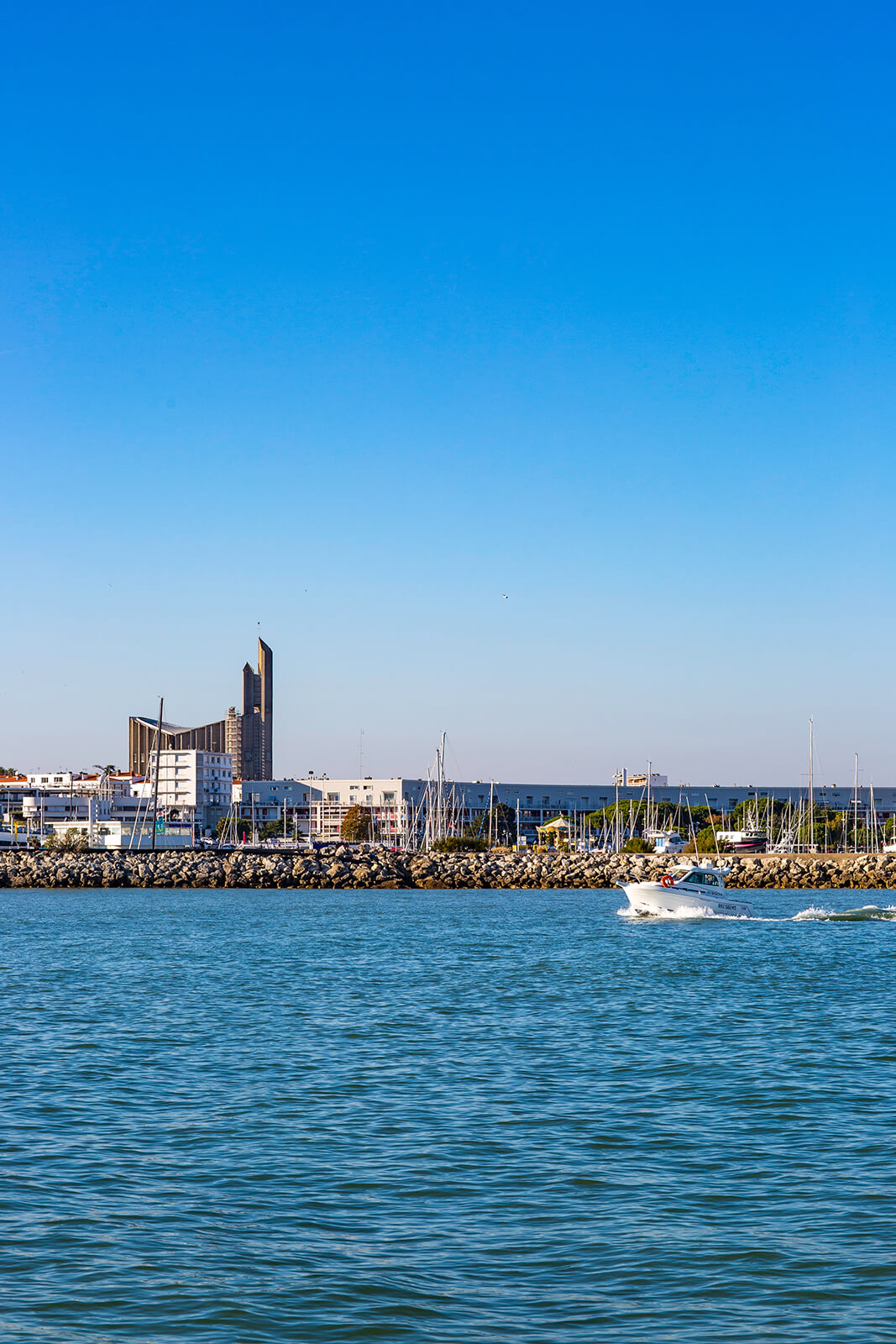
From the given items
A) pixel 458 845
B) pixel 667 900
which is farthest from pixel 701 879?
pixel 458 845

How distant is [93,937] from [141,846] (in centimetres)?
7563

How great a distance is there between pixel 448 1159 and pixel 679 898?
4412 centimetres

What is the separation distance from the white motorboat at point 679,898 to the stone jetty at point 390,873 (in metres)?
32.8

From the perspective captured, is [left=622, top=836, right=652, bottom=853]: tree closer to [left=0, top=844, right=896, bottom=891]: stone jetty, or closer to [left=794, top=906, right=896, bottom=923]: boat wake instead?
[left=0, top=844, right=896, bottom=891]: stone jetty

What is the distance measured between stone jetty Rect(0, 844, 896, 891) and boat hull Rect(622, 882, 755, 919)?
110 feet

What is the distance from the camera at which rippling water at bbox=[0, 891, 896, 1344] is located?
9938mm

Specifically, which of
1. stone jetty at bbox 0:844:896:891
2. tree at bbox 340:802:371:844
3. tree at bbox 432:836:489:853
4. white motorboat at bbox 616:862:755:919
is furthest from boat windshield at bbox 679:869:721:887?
tree at bbox 340:802:371:844

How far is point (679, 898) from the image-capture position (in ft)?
187

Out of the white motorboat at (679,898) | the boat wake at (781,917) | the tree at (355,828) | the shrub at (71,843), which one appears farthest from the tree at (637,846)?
the white motorboat at (679,898)

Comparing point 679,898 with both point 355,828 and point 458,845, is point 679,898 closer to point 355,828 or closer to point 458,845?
point 458,845

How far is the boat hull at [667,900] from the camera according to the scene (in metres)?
56.7

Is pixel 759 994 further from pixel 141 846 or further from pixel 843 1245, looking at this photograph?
pixel 141 846

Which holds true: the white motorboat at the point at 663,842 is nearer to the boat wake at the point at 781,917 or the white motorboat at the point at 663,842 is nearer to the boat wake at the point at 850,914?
the boat wake at the point at 850,914

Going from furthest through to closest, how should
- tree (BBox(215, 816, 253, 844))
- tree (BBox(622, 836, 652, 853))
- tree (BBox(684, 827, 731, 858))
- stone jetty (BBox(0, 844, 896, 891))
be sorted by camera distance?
tree (BBox(215, 816, 253, 844)) → tree (BBox(684, 827, 731, 858)) → tree (BBox(622, 836, 652, 853)) → stone jetty (BBox(0, 844, 896, 891))
